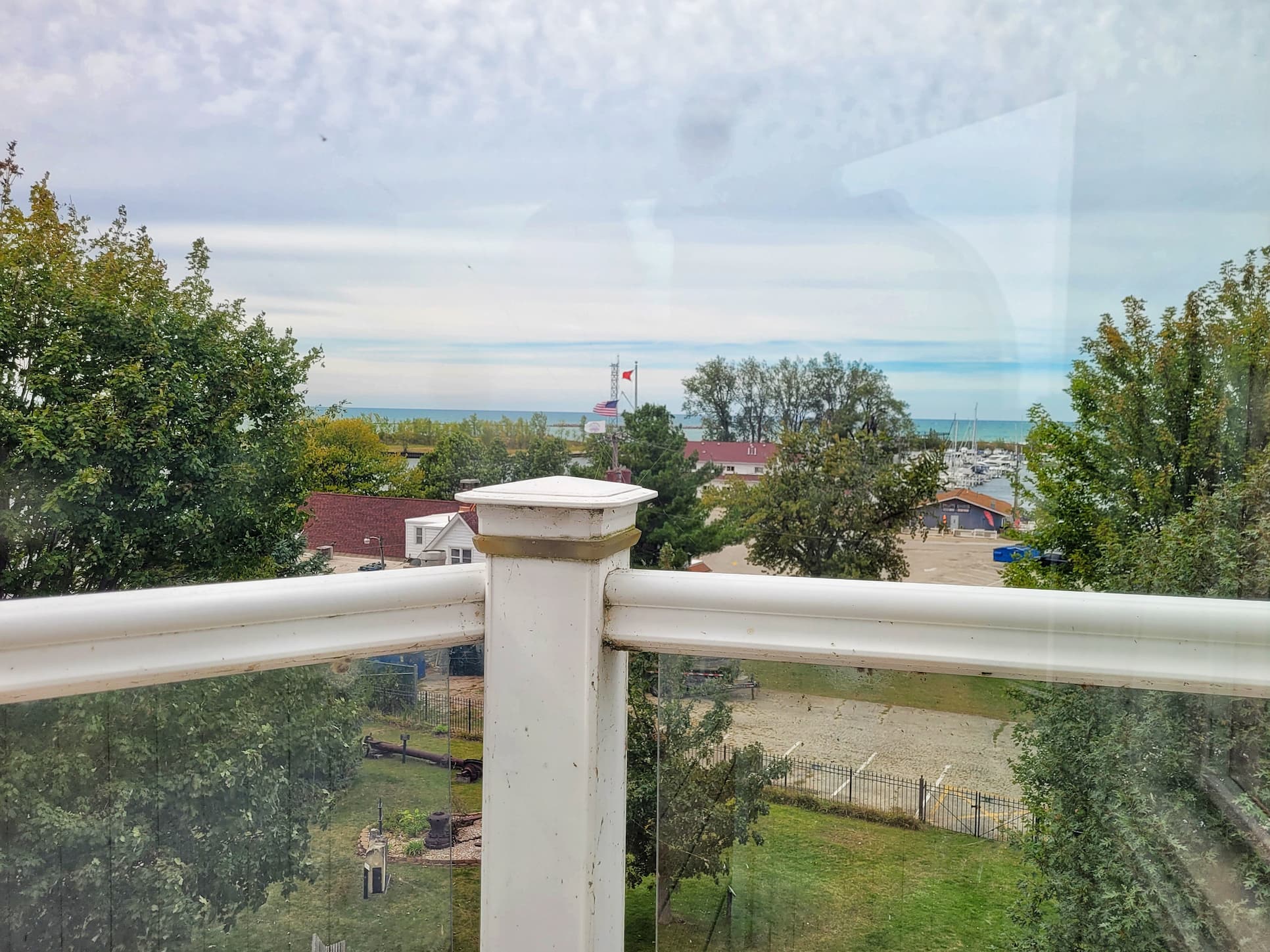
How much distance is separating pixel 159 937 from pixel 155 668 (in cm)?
30

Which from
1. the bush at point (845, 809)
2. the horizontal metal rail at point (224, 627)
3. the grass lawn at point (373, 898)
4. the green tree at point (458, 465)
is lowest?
the grass lawn at point (373, 898)

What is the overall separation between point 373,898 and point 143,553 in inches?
30.3

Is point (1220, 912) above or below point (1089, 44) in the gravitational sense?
→ below

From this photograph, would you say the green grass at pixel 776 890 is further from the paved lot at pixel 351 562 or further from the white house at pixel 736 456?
the white house at pixel 736 456

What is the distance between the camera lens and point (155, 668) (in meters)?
0.82

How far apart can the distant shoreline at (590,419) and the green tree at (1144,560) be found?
5 cm

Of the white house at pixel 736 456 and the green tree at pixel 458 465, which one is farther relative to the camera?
the white house at pixel 736 456

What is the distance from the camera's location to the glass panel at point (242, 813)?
0.82m

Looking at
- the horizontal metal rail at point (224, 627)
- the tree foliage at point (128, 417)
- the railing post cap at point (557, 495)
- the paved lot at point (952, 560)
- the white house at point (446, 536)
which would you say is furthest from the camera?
the paved lot at point (952, 560)

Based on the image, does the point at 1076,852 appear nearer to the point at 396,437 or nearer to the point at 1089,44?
the point at 396,437

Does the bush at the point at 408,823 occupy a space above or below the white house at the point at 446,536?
below

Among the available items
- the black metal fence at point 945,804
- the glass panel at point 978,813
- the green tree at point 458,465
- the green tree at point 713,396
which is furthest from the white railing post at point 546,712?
the green tree at point 713,396

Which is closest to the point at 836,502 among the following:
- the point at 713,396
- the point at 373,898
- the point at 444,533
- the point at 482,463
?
the point at 713,396

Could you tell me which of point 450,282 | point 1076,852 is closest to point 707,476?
point 450,282
